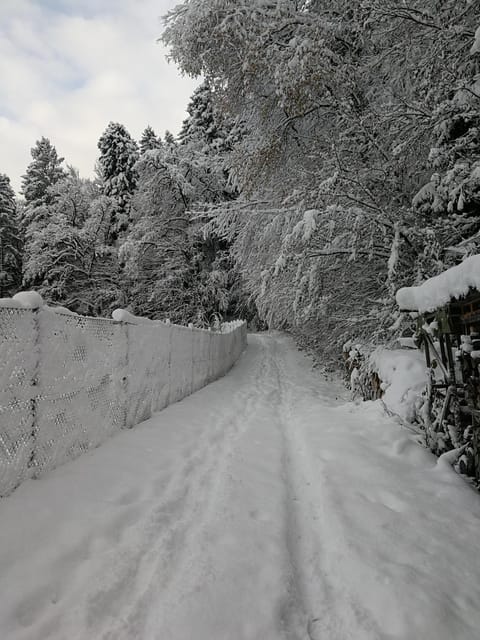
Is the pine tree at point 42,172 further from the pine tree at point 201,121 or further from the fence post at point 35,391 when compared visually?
the fence post at point 35,391

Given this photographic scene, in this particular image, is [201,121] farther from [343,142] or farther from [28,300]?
[28,300]

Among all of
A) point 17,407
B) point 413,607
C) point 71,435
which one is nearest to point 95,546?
point 17,407

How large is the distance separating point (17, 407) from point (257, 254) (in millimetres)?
6057

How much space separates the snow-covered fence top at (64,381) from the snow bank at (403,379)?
141 inches

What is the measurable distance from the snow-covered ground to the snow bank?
495 mm

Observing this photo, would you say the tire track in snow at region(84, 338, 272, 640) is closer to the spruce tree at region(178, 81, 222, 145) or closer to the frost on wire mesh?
the frost on wire mesh

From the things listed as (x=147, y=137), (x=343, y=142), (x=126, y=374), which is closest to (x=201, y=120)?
(x=147, y=137)

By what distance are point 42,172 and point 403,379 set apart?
104 feet

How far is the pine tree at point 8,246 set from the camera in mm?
24750

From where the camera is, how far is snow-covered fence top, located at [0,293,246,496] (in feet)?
8.92

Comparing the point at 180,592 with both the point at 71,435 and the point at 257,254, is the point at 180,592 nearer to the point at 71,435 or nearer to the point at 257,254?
the point at 71,435

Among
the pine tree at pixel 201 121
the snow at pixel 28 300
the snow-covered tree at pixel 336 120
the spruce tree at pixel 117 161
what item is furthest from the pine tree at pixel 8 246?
the snow at pixel 28 300

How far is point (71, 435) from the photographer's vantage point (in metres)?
3.50

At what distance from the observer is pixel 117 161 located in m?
26.9
